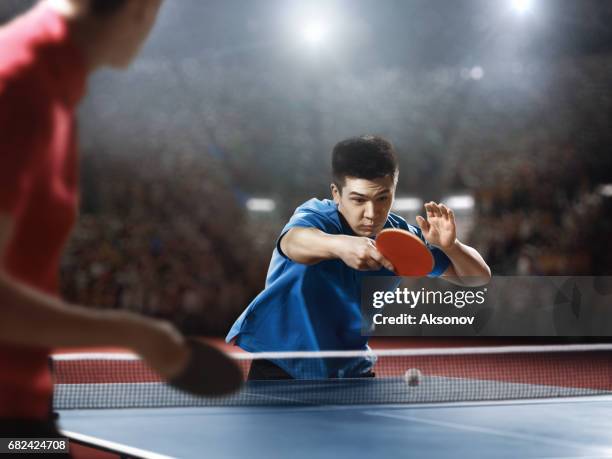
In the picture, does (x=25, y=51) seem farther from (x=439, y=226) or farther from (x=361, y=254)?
(x=439, y=226)

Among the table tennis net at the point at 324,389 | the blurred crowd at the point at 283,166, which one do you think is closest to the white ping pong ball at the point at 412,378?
the table tennis net at the point at 324,389

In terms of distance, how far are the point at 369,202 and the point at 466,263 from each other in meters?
0.44

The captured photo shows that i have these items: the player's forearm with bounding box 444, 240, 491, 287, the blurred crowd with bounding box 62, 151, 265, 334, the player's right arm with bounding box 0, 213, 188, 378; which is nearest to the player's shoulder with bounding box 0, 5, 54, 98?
the player's right arm with bounding box 0, 213, 188, 378

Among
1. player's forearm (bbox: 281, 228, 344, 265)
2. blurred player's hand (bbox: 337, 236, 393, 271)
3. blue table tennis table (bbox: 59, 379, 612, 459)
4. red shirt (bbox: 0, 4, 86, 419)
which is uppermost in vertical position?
player's forearm (bbox: 281, 228, 344, 265)

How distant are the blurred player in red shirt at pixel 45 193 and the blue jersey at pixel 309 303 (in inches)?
88.7

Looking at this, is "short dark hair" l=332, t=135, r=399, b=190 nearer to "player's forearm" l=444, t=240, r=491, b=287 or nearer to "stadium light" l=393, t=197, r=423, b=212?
"player's forearm" l=444, t=240, r=491, b=287

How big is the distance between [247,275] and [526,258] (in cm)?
448

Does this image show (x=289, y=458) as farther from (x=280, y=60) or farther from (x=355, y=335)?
(x=280, y=60)

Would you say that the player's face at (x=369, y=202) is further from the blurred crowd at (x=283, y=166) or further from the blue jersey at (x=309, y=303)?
the blurred crowd at (x=283, y=166)

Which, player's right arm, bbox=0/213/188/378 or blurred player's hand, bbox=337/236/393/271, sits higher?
blurred player's hand, bbox=337/236/393/271

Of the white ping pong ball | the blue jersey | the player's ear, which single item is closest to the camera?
the blue jersey

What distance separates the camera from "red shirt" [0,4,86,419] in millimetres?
873

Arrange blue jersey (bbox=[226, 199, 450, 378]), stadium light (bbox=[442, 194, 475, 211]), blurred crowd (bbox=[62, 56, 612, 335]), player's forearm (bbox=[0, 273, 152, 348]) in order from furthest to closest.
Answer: stadium light (bbox=[442, 194, 475, 211]) → blurred crowd (bbox=[62, 56, 612, 335]) → blue jersey (bbox=[226, 199, 450, 378]) → player's forearm (bbox=[0, 273, 152, 348])

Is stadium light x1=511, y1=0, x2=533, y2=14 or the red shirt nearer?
the red shirt
